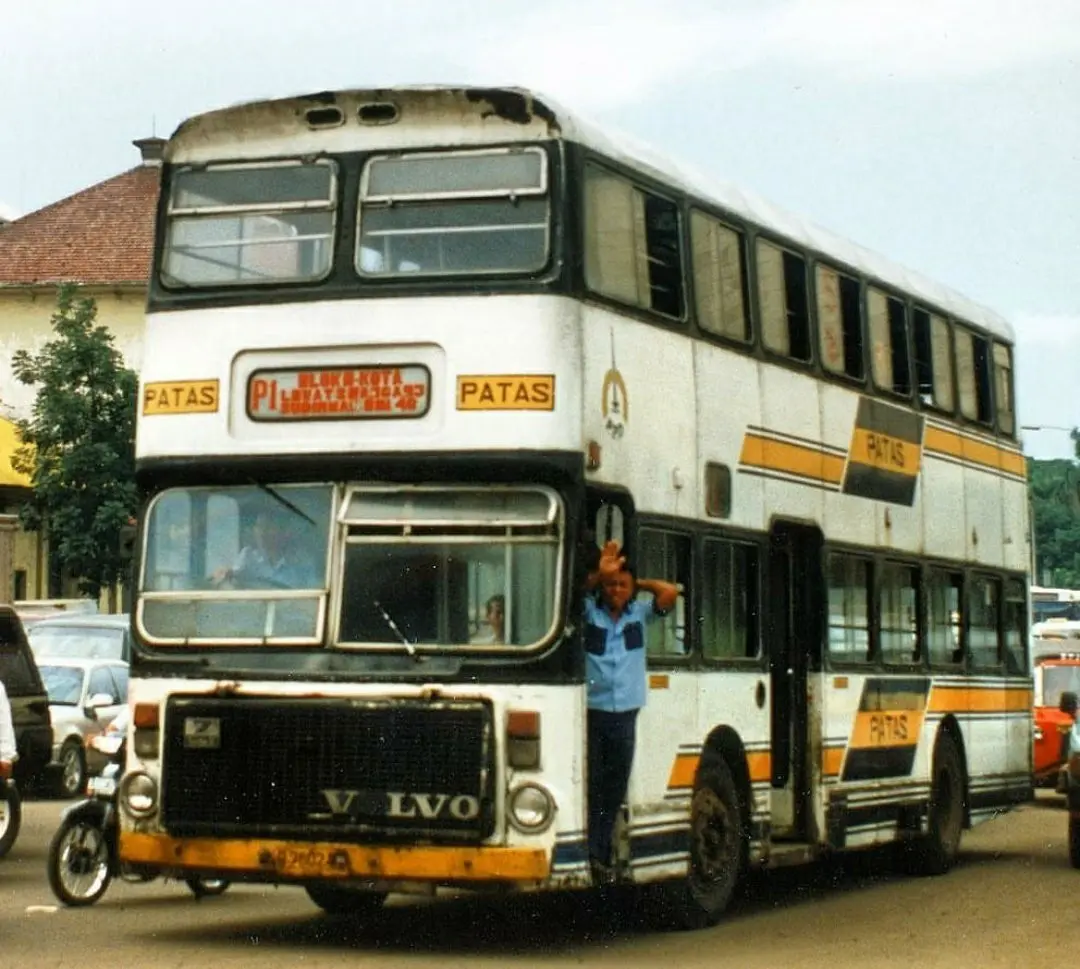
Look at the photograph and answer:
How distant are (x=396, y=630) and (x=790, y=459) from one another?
4292 millimetres

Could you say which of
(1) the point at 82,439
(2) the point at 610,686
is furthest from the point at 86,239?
(2) the point at 610,686

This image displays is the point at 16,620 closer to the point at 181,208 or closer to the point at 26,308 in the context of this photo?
the point at 181,208

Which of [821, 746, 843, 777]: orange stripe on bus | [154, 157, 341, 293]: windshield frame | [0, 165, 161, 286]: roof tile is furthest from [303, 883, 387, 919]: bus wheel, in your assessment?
[0, 165, 161, 286]: roof tile

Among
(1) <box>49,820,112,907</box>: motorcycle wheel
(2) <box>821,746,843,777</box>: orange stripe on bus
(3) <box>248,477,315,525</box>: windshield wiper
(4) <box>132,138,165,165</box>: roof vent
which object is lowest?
(1) <box>49,820,112,907</box>: motorcycle wheel

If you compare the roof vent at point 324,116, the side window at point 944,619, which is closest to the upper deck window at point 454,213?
the roof vent at point 324,116

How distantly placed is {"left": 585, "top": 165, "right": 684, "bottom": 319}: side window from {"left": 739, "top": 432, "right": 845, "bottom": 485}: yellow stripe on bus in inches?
53.5

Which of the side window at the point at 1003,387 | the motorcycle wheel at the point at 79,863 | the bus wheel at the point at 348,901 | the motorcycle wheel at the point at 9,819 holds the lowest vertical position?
the bus wheel at the point at 348,901

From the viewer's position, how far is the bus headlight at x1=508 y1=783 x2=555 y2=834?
43.5 feet

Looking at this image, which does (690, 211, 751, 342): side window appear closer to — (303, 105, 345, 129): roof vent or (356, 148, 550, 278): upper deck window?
(356, 148, 550, 278): upper deck window

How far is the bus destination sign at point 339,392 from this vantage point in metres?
13.8

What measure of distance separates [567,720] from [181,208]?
11.6 ft

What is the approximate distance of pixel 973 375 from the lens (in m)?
21.7

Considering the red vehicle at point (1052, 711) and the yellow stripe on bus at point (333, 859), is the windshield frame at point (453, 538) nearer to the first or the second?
the yellow stripe on bus at point (333, 859)

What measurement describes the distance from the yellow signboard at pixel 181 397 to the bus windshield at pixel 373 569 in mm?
524
